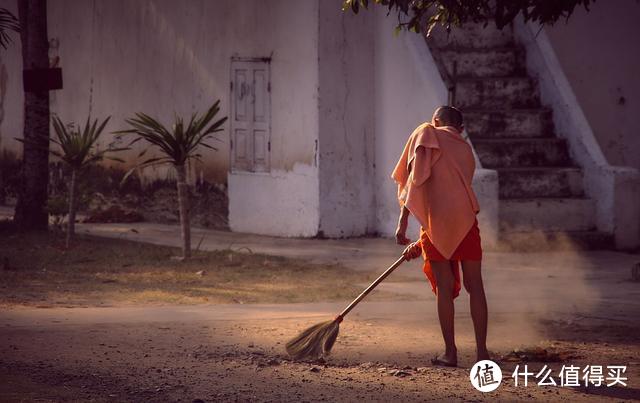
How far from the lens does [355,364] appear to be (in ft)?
24.5

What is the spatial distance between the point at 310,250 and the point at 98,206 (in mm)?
5064

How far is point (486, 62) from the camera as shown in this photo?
15164 mm

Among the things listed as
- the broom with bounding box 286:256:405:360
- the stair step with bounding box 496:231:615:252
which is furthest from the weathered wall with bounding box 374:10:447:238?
the broom with bounding box 286:256:405:360

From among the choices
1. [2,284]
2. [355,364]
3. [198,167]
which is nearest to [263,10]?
[198,167]

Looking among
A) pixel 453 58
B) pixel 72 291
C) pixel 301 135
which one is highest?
pixel 453 58

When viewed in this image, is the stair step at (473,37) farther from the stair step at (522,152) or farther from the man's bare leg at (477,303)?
the man's bare leg at (477,303)

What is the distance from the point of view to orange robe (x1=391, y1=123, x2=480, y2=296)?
285 inches

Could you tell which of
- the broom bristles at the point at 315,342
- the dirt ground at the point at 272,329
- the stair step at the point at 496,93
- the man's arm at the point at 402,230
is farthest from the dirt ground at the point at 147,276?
the stair step at the point at 496,93

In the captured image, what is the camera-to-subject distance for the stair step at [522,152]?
46.4 ft

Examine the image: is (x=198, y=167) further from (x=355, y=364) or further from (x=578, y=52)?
(x=355, y=364)

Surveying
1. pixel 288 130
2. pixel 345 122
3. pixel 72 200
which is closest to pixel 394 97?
pixel 345 122

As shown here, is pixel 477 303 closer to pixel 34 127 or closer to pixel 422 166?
pixel 422 166
